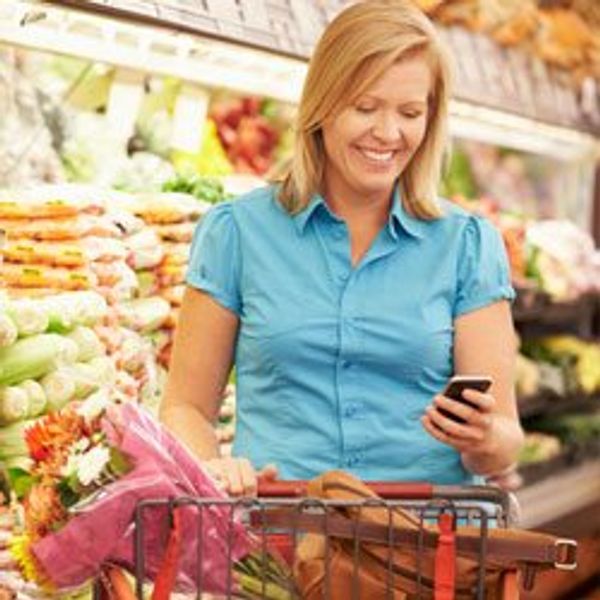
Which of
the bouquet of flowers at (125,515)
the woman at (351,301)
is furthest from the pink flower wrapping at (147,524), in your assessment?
the woman at (351,301)

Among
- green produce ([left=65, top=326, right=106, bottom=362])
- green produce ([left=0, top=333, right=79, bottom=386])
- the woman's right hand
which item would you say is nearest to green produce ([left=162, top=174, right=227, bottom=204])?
green produce ([left=65, top=326, right=106, bottom=362])

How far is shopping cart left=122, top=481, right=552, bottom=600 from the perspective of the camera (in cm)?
208

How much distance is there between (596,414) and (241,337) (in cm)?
443

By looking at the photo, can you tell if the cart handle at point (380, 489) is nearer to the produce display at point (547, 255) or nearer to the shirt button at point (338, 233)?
the shirt button at point (338, 233)

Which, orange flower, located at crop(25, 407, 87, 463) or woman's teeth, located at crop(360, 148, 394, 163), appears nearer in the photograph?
orange flower, located at crop(25, 407, 87, 463)

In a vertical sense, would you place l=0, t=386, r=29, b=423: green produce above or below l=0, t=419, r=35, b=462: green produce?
above

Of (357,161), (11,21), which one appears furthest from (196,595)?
(11,21)

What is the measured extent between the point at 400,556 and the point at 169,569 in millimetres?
300

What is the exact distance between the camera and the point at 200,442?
2.72 metres

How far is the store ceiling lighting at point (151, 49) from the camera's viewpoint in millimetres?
3260

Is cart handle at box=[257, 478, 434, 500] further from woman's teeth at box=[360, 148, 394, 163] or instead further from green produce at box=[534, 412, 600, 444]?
green produce at box=[534, 412, 600, 444]

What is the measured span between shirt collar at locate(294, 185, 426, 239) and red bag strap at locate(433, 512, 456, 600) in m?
0.82

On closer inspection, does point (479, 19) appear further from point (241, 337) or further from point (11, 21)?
point (241, 337)

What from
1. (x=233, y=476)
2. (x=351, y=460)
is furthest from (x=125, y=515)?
(x=351, y=460)
